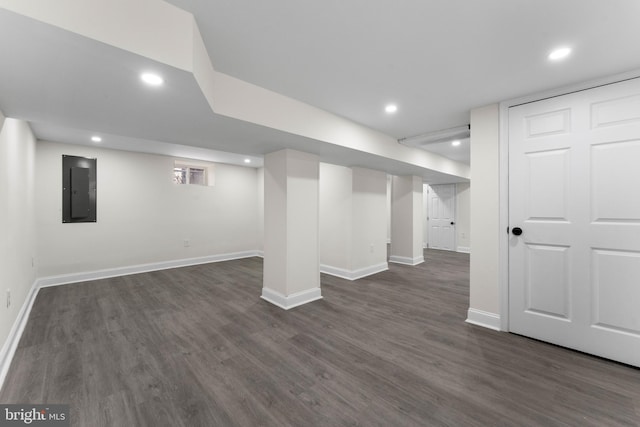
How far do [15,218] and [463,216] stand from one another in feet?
30.1

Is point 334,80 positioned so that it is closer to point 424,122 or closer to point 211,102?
point 211,102

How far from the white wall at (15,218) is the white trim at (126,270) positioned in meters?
0.44

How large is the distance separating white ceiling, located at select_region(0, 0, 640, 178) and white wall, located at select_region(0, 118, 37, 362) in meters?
0.65

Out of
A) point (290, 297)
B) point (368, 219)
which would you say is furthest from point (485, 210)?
point (290, 297)

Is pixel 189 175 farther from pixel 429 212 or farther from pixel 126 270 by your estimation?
pixel 429 212

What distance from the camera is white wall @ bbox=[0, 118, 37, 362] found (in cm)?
218

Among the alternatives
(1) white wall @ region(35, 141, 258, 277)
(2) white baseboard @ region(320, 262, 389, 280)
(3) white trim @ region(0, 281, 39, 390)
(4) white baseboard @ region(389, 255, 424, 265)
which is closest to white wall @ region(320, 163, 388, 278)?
(2) white baseboard @ region(320, 262, 389, 280)

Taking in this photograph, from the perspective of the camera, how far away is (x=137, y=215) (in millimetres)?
5043

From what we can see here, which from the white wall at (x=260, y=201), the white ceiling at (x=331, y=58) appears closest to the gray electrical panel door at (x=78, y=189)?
the white ceiling at (x=331, y=58)

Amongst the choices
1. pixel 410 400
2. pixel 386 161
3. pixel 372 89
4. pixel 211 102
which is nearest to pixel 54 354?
pixel 211 102

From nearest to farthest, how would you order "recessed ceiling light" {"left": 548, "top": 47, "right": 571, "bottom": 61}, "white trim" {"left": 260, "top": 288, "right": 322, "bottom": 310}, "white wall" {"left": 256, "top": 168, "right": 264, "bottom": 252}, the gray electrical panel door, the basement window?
"recessed ceiling light" {"left": 548, "top": 47, "right": 571, "bottom": 61} → "white trim" {"left": 260, "top": 288, "right": 322, "bottom": 310} → the gray electrical panel door → the basement window → "white wall" {"left": 256, "top": 168, "right": 264, "bottom": 252}

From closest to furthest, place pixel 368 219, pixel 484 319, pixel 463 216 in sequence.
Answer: pixel 484 319, pixel 368 219, pixel 463 216

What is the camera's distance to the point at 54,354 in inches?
87.8

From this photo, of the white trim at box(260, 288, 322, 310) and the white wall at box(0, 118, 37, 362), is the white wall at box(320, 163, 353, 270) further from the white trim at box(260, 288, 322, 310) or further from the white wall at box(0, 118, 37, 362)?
the white wall at box(0, 118, 37, 362)
